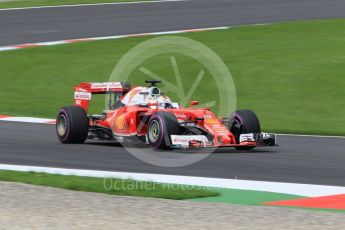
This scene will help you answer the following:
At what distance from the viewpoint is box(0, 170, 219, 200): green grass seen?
11.3 meters

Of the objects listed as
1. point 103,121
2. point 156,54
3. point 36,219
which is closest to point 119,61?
point 156,54

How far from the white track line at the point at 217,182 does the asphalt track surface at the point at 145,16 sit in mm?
17010

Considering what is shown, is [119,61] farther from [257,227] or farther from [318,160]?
[257,227]

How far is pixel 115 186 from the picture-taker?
464 inches

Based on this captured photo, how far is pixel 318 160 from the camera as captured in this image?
1468 cm

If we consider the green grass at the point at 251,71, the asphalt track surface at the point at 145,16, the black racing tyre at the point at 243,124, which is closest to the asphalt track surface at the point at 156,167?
the asphalt track surface at the point at 145,16

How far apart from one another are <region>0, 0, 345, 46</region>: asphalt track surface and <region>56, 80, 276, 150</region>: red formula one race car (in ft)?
44.2

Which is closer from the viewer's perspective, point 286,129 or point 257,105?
point 286,129

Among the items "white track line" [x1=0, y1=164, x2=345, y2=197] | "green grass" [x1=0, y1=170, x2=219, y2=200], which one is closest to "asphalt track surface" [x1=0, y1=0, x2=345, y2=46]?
"white track line" [x1=0, y1=164, x2=345, y2=197]

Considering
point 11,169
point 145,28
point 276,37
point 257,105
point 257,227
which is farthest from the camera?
point 145,28

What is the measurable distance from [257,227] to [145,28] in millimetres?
22801

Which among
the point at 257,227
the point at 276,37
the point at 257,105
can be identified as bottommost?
the point at 257,227

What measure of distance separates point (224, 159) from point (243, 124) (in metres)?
1.13

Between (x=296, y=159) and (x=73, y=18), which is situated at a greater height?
(x=73, y=18)
